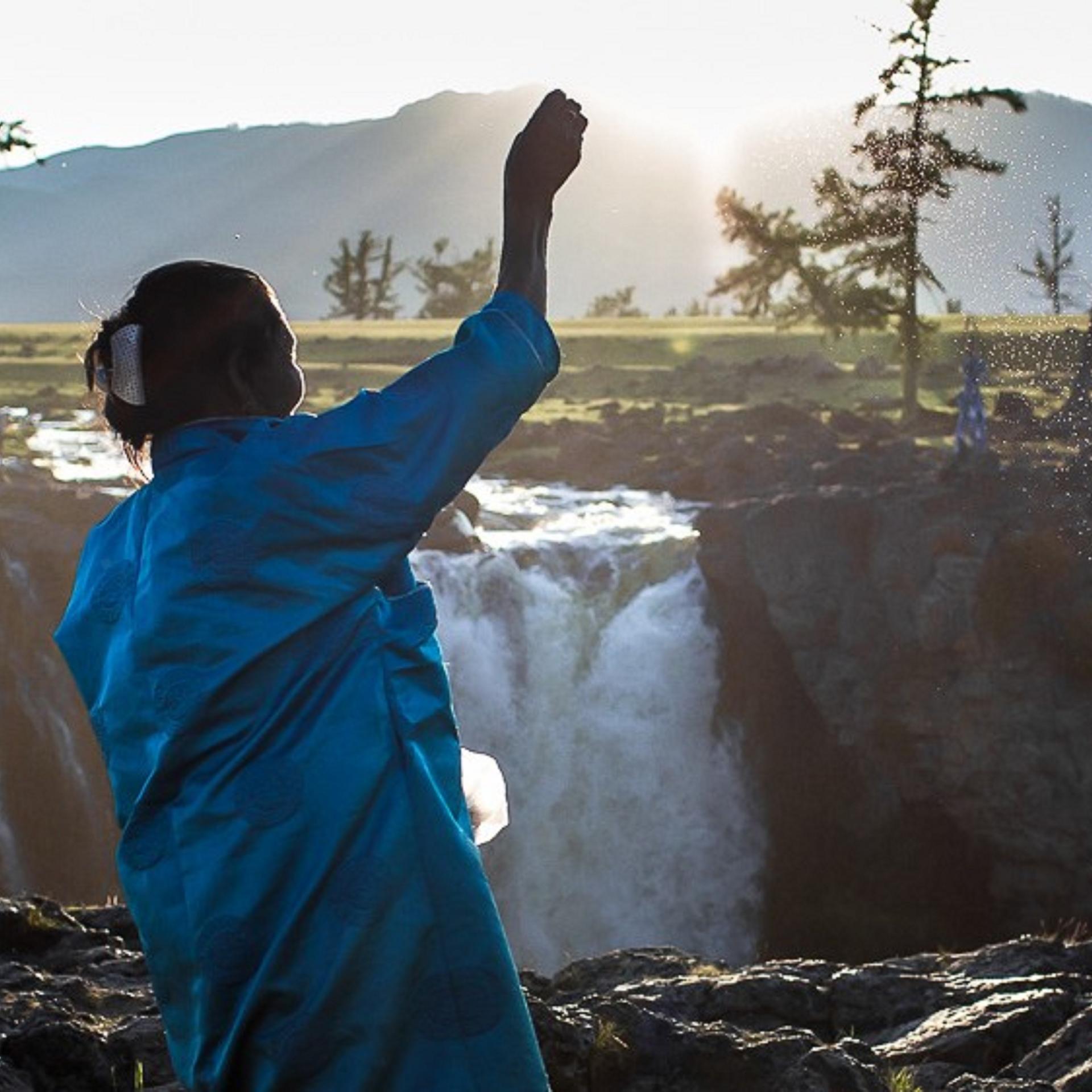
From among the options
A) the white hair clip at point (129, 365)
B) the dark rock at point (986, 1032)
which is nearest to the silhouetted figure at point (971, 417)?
the dark rock at point (986, 1032)

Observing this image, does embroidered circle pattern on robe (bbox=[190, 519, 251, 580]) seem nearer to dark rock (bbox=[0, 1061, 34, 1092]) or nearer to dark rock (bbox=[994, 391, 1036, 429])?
dark rock (bbox=[0, 1061, 34, 1092])

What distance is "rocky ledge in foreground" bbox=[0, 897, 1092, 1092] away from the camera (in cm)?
535

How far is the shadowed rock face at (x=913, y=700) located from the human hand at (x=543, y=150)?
1834cm

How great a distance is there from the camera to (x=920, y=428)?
3512 centimetres

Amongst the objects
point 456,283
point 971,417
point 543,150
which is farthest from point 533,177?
point 456,283

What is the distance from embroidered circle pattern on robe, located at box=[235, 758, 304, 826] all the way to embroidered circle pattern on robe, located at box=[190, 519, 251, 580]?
25cm

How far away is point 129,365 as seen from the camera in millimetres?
2793

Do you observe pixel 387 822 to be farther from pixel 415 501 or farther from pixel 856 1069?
pixel 856 1069

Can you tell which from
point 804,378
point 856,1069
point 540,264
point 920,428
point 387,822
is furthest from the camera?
point 804,378

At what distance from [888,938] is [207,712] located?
1953cm

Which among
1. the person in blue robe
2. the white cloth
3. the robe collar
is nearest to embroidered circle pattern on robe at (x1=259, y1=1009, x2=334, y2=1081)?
the person in blue robe

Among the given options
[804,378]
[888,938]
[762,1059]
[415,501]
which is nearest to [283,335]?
[415,501]

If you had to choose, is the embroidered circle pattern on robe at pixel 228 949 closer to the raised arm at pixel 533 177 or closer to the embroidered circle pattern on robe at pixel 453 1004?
the embroidered circle pattern on robe at pixel 453 1004

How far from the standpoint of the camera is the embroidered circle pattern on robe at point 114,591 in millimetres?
2736
